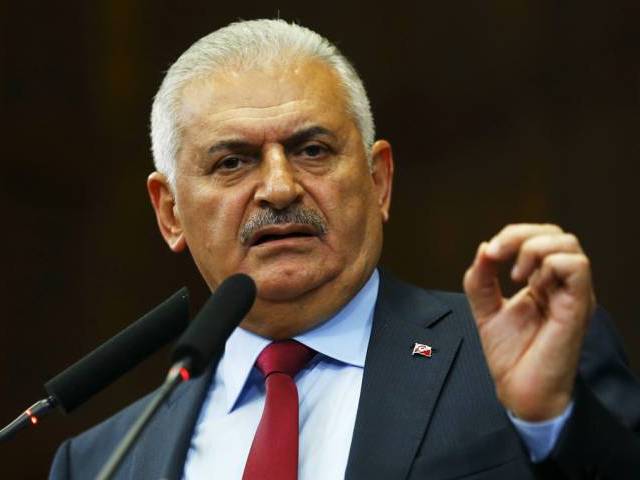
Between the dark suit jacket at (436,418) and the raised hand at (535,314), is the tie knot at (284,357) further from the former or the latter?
the raised hand at (535,314)

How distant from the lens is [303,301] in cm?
247

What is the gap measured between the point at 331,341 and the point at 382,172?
1.53 ft

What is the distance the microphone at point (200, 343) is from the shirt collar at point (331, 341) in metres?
0.58

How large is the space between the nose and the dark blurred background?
1.62 m

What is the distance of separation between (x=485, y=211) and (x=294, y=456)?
1881 mm

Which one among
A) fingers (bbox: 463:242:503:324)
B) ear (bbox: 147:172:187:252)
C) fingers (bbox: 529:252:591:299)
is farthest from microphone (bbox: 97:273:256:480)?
ear (bbox: 147:172:187:252)

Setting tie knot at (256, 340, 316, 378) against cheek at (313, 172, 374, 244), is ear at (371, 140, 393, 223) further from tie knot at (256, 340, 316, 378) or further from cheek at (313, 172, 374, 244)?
tie knot at (256, 340, 316, 378)

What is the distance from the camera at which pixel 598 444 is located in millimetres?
1759

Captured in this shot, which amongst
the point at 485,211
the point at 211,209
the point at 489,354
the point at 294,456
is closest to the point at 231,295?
the point at 489,354

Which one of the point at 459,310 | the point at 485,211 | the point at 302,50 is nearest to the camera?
the point at 459,310

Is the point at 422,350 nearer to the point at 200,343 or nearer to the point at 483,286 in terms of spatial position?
the point at 483,286

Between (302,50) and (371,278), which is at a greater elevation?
(302,50)

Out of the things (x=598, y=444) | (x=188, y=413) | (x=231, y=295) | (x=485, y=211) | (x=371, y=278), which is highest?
(x=231, y=295)

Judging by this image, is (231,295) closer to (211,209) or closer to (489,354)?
(489,354)
